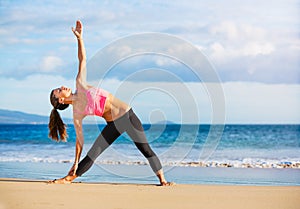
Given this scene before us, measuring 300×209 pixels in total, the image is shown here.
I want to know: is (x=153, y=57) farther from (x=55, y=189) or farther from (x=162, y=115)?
(x=55, y=189)

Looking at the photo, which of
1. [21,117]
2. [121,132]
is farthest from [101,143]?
[21,117]

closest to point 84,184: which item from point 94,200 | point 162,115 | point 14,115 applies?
point 94,200

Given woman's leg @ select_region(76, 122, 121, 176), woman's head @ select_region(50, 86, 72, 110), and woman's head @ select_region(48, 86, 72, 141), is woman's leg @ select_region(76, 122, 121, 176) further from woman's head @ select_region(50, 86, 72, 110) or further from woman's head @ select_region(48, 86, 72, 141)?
woman's head @ select_region(50, 86, 72, 110)

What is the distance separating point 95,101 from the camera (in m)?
6.27

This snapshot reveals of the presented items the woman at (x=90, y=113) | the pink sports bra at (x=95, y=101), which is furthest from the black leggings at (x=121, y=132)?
the pink sports bra at (x=95, y=101)

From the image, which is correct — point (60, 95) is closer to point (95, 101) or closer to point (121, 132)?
point (95, 101)

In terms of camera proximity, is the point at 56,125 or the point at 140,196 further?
the point at 56,125

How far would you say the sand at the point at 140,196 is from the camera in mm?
5516

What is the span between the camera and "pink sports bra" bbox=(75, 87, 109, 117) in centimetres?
626

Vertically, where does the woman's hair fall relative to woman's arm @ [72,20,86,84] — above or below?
below

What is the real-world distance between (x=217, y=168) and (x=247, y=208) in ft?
15.4

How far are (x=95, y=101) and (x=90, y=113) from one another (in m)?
0.17

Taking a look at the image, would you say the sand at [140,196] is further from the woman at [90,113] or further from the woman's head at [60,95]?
the woman's head at [60,95]

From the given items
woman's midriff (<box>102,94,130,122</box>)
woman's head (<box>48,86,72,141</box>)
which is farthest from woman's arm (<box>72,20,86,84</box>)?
woman's midriff (<box>102,94,130,122</box>)
